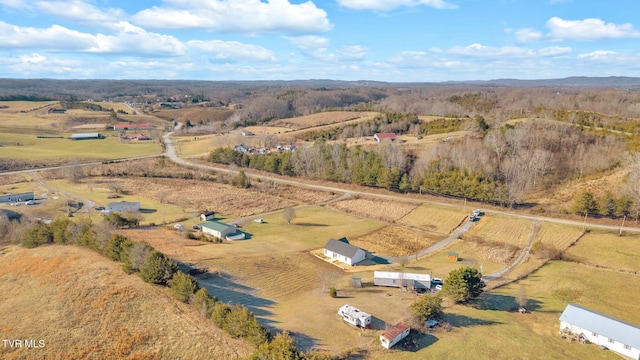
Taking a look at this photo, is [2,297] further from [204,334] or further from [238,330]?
[238,330]

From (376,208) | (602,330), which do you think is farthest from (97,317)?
(376,208)

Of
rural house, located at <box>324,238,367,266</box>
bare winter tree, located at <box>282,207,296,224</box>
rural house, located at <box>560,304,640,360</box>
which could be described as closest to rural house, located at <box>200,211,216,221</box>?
bare winter tree, located at <box>282,207,296,224</box>

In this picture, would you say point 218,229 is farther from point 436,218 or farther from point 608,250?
point 608,250

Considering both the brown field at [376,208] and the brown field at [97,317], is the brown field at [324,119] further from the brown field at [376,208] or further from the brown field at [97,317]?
the brown field at [97,317]

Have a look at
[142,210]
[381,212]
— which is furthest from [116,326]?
[381,212]

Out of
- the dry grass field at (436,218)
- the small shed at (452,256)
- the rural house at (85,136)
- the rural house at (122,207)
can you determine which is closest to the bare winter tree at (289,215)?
the dry grass field at (436,218)
